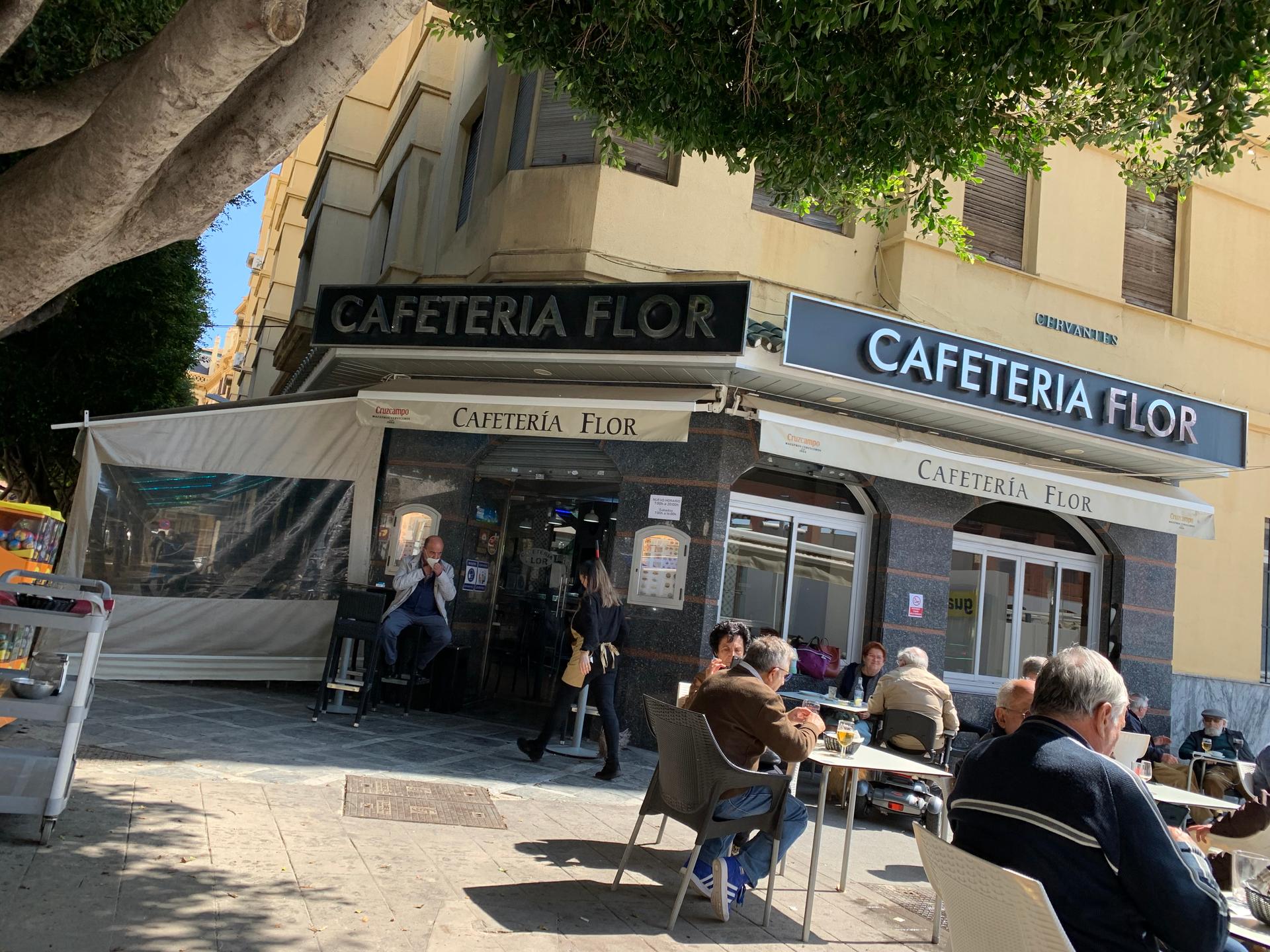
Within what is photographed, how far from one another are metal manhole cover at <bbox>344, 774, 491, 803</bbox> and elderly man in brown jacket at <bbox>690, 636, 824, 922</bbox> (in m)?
1.94

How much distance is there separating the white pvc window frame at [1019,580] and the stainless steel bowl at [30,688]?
8848 mm

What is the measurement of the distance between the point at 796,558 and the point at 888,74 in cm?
531

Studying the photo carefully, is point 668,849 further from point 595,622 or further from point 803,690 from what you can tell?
point 803,690

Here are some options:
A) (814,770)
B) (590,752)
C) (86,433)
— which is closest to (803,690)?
(814,770)

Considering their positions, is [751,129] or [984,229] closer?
[751,129]

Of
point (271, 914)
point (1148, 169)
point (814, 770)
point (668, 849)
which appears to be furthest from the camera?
point (814, 770)

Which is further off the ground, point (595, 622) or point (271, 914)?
point (595, 622)

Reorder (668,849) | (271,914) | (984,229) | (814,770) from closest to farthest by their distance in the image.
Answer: (271,914), (668,849), (814,770), (984,229)

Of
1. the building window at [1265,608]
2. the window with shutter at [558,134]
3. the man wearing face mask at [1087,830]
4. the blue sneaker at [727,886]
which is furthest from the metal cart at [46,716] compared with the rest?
the building window at [1265,608]

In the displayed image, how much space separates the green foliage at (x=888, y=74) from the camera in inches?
194

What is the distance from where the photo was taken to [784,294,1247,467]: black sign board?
29.1 feet

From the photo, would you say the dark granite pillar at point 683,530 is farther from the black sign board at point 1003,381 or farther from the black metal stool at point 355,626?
the black metal stool at point 355,626

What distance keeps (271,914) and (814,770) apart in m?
6.19

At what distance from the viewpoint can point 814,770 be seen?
9.14 meters
